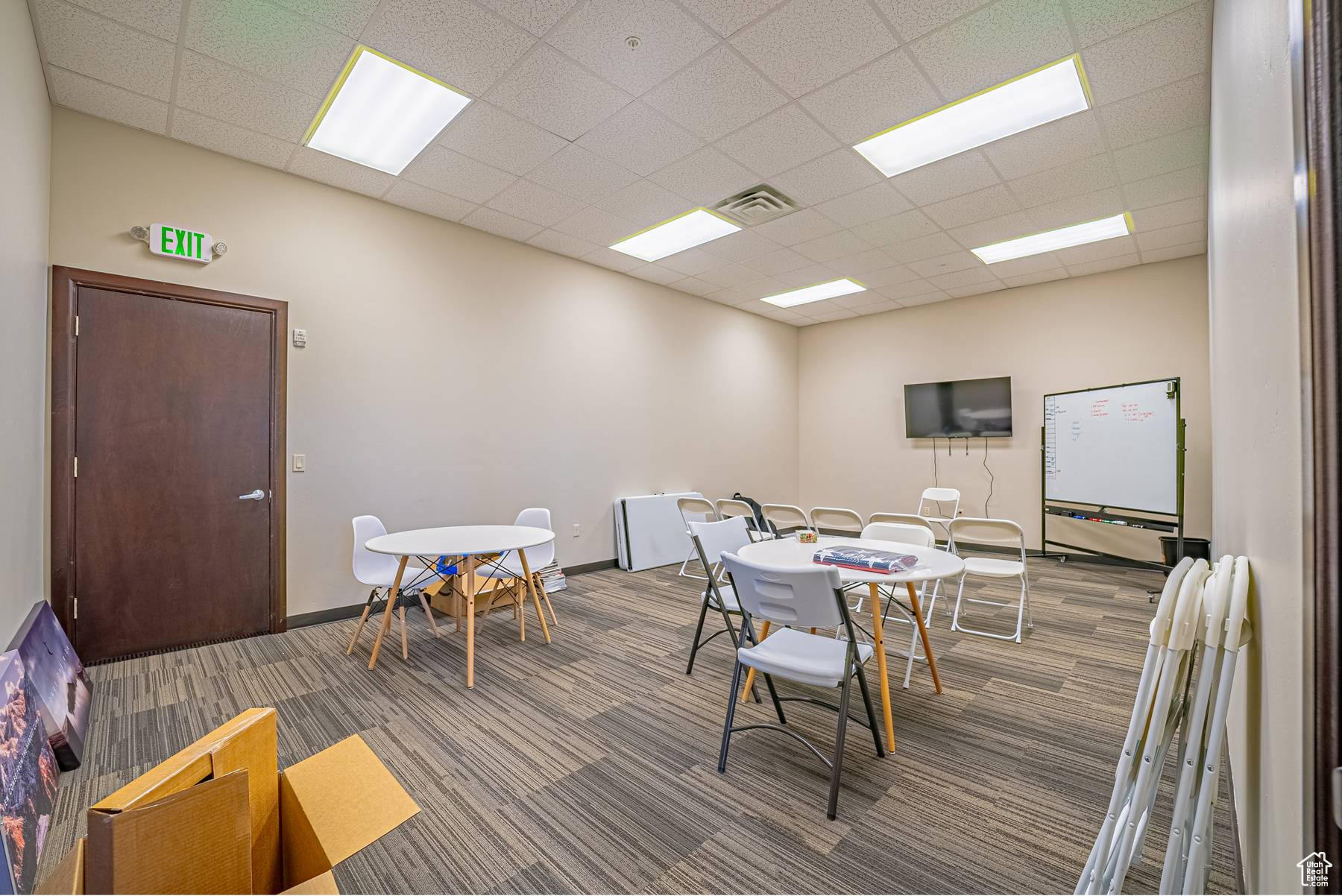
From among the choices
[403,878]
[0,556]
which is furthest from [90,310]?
[403,878]

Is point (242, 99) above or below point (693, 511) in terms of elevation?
above

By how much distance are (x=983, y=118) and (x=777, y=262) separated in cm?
240

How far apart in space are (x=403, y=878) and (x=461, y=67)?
3307 millimetres

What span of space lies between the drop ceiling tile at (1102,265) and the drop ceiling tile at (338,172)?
20.5ft

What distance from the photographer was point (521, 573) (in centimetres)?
407

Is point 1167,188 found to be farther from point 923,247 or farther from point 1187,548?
point 1187,548

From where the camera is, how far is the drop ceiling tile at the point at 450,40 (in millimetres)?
2365

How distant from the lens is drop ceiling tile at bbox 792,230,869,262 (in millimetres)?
4766

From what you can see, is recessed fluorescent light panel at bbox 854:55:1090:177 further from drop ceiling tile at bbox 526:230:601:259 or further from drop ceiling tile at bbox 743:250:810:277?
drop ceiling tile at bbox 526:230:601:259

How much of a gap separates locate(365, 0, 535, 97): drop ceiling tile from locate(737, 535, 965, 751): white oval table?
2.60 m

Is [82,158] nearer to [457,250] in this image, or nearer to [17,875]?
[457,250]

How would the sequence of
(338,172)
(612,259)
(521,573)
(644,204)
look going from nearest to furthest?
1. (338,172)
2. (521,573)
3. (644,204)
4. (612,259)

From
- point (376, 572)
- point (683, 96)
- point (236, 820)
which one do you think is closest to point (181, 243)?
point (376, 572)

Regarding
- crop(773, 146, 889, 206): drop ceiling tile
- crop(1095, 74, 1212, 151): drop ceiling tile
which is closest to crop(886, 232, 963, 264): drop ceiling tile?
crop(773, 146, 889, 206): drop ceiling tile
